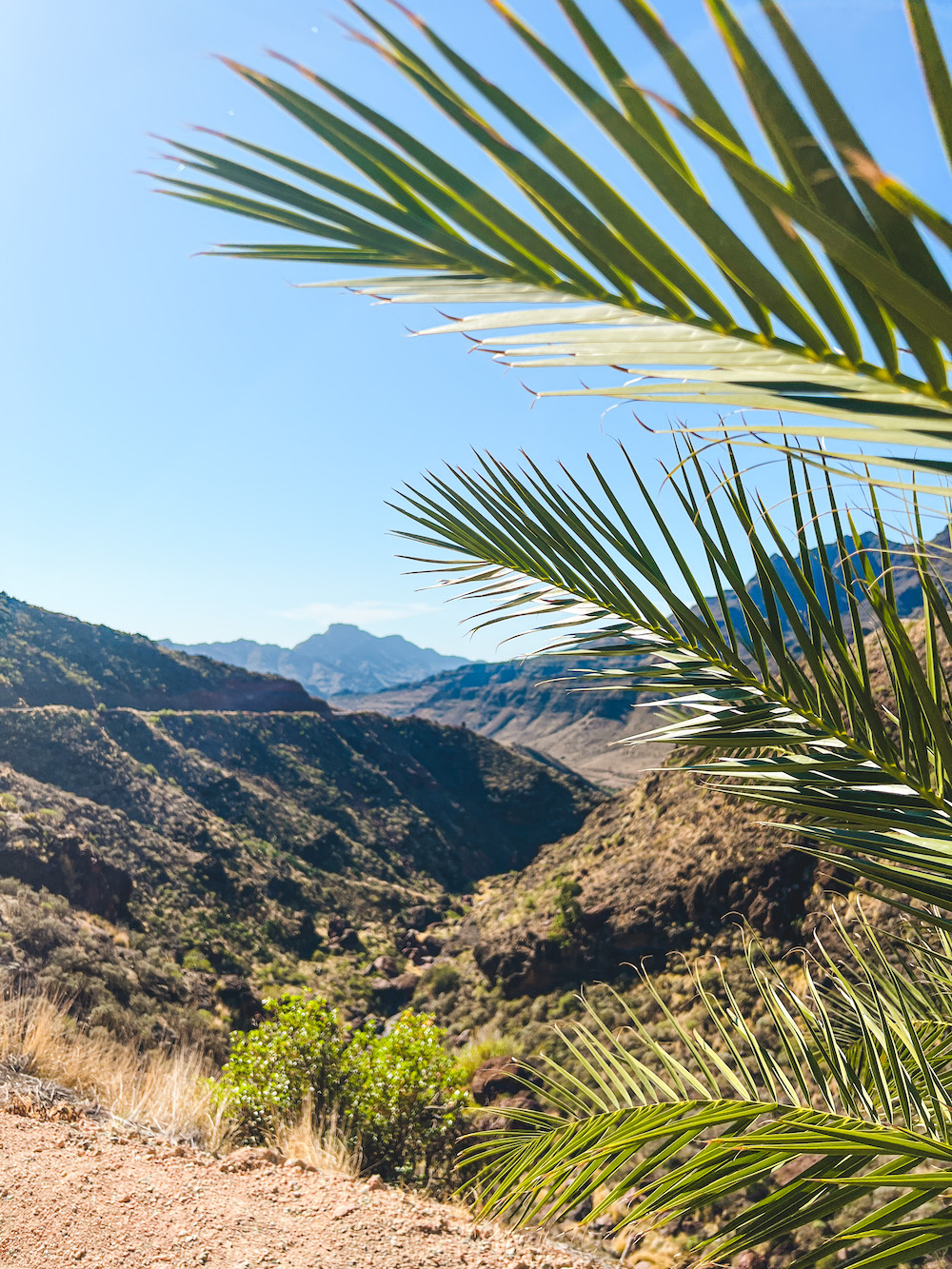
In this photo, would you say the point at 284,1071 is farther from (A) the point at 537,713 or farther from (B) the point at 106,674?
(A) the point at 537,713

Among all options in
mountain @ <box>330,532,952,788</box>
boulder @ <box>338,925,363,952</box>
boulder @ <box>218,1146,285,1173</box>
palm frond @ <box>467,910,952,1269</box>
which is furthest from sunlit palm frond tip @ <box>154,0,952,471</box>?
mountain @ <box>330,532,952,788</box>

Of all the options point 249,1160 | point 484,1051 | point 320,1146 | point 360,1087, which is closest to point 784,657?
point 249,1160

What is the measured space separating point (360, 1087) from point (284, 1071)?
72 centimetres

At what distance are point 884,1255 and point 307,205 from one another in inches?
57.2

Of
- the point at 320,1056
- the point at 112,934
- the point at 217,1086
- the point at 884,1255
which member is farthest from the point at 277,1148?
the point at 112,934

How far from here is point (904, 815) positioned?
1.15 meters

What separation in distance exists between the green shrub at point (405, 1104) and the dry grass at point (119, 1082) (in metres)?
1.13

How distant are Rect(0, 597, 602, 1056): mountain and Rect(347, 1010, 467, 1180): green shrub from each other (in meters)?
6.26

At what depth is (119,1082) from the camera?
5051mm

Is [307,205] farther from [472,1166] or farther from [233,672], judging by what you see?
[233,672]

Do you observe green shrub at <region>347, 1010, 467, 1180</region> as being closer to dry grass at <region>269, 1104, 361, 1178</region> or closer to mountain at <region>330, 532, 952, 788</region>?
dry grass at <region>269, 1104, 361, 1178</region>

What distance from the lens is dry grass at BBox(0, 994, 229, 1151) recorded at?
4742 millimetres

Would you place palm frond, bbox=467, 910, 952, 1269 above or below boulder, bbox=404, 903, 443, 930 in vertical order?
above

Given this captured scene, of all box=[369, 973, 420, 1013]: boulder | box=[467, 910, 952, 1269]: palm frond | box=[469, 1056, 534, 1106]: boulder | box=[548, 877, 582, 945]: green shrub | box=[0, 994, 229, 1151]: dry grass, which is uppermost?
box=[467, 910, 952, 1269]: palm frond
